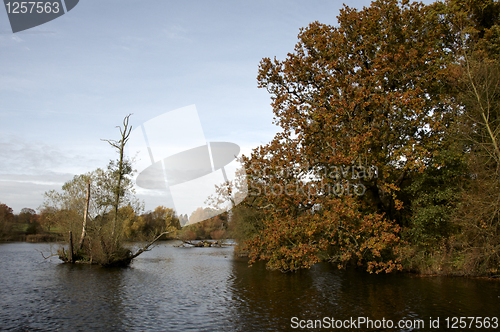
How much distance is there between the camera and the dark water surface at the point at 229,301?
13.6 metres

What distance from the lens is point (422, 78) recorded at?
23500 mm

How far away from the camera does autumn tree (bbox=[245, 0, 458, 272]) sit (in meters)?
21.7

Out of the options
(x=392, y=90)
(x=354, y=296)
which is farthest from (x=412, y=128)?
(x=354, y=296)

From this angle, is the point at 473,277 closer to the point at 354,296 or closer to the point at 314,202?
the point at 354,296

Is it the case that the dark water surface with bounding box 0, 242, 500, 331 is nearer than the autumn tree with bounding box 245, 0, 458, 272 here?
Yes

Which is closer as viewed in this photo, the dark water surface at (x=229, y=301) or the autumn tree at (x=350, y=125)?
the dark water surface at (x=229, y=301)

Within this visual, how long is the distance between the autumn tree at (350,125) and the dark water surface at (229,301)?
249cm

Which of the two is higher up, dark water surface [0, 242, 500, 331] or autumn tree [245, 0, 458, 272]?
autumn tree [245, 0, 458, 272]

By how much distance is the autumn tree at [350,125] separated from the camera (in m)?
21.7

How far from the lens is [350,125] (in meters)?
23.0

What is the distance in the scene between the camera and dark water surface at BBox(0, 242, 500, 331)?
13648 mm

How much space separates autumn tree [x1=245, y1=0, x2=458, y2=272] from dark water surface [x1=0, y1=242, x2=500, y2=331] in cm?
249

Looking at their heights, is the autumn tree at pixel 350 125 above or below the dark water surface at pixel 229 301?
above

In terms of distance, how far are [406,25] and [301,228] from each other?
16489mm
